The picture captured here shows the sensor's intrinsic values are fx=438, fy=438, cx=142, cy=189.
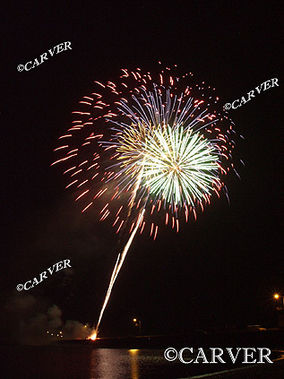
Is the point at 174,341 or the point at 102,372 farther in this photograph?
the point at 174,341

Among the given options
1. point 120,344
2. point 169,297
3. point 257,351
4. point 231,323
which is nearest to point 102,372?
point 257,351

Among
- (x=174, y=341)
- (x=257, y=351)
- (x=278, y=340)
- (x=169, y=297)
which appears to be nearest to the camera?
(x=257, y=351)

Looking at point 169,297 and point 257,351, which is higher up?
point 169,297

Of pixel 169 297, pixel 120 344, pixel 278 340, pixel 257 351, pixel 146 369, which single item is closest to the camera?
pixel 146 369

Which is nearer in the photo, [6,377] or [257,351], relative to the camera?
[6,377]

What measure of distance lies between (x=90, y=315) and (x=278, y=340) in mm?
57327

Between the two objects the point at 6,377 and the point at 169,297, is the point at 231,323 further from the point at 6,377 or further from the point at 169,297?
the point at 6,377

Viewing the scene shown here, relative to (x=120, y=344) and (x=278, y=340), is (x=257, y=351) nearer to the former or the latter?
(x=278, y=340)

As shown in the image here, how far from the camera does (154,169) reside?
822 inches

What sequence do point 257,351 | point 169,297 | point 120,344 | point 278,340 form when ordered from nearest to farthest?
point 257,351 → point 278,340 → point 120,344 → point 169,297

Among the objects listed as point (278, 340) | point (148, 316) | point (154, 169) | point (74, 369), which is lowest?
point (278, 340)

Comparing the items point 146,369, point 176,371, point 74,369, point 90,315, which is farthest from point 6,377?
point 90,315

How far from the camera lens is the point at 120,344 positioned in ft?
118

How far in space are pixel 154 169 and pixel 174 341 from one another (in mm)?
16189
